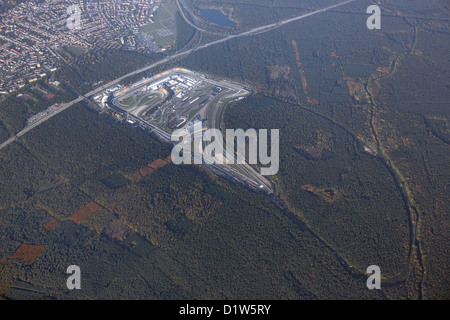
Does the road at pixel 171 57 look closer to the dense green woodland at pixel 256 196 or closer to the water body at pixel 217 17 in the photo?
the dense green woodland at pixel 256 196

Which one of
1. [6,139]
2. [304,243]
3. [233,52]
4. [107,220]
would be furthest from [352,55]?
[6,139]

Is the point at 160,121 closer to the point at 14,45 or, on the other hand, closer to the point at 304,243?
the point at 304,243

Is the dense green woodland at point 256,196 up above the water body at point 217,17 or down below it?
below

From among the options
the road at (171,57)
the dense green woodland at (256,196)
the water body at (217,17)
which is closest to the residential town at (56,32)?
the dense green woodland at (256,196)

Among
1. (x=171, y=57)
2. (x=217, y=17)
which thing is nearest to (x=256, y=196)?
(x=171, y=57)

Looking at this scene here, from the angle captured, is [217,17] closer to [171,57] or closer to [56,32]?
[171,57]

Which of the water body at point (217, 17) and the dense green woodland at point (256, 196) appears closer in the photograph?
the dense green woodland at point (256, 196)
